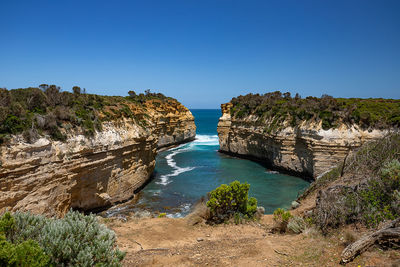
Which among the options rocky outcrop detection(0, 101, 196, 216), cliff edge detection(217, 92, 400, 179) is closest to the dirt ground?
rocky outcrop detection(0, 101, 196, 216)

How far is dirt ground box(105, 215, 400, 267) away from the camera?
238 inches

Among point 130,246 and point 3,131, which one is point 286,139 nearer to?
point 130,246

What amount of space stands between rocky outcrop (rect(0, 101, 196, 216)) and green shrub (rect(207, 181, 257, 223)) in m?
8.51

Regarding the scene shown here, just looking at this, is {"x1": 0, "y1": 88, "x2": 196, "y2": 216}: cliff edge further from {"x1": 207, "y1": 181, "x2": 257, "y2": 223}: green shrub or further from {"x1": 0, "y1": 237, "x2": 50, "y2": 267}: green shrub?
{"x1": 0, "y1": 237, "x2": 50, "y2": 267}: green shrub

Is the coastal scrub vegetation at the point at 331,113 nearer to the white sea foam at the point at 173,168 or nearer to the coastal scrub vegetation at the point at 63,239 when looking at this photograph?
the white sea foam at the point at 173,168

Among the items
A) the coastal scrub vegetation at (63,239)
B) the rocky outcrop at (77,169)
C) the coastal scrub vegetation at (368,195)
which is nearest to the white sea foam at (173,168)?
the rocky outcrop at (77,169)

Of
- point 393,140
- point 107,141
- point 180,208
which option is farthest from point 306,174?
point 107,141

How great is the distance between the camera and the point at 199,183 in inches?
998

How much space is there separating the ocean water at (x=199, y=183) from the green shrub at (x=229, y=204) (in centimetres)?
684

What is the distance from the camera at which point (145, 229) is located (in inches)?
413

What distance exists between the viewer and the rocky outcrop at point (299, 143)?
24281 mm

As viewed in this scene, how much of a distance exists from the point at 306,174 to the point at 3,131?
26.4m

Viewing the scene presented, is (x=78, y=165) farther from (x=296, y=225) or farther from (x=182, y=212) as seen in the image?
(x=296, y=225)

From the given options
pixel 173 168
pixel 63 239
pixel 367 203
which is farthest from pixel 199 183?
pixel 63 239
